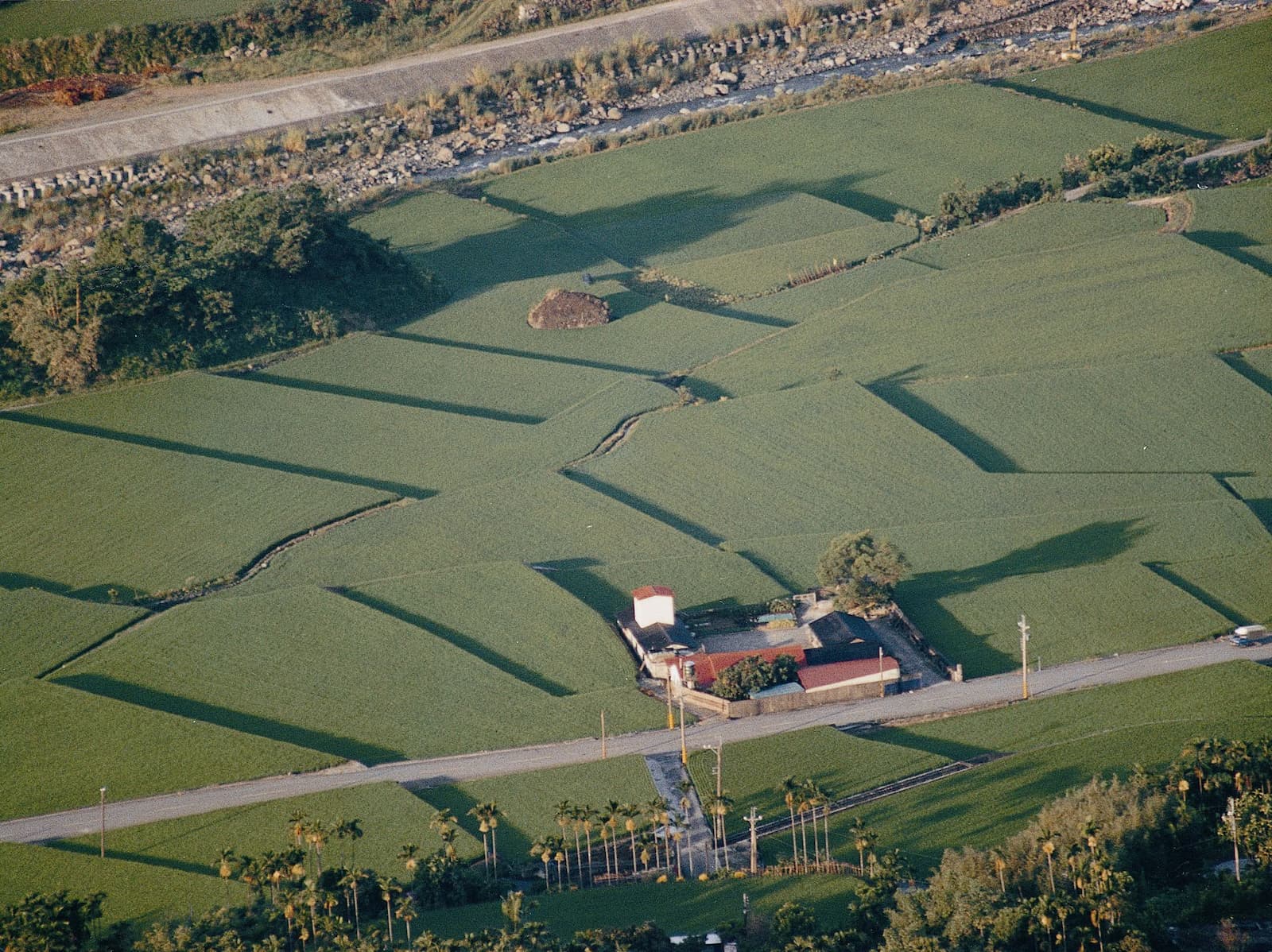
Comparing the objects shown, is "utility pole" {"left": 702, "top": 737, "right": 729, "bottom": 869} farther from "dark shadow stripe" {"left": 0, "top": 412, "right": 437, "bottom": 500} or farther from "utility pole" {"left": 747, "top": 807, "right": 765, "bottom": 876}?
"dark shadow stripe" {"left": 0, "top": 412, "right": 437, "bottom": 500}

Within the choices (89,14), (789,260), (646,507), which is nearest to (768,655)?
(646,507)

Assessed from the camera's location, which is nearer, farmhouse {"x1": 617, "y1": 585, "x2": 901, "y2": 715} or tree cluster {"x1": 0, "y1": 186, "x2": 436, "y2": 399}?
farmhouse {"x1": 617, "y1": 585, "x2": 901, "y2": 715}

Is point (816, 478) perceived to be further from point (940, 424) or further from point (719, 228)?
point (719, 228)

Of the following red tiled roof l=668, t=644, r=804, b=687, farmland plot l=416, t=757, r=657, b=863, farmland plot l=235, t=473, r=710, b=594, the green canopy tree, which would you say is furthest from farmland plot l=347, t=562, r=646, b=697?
the green canopy tree

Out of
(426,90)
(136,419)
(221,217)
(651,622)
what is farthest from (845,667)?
(426,90)

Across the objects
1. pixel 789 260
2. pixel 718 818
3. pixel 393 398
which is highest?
pixel 789 260

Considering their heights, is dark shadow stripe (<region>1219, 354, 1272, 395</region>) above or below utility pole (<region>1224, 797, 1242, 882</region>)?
above

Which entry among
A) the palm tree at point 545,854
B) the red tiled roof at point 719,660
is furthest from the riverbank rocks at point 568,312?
the palm tree at point 545,854
